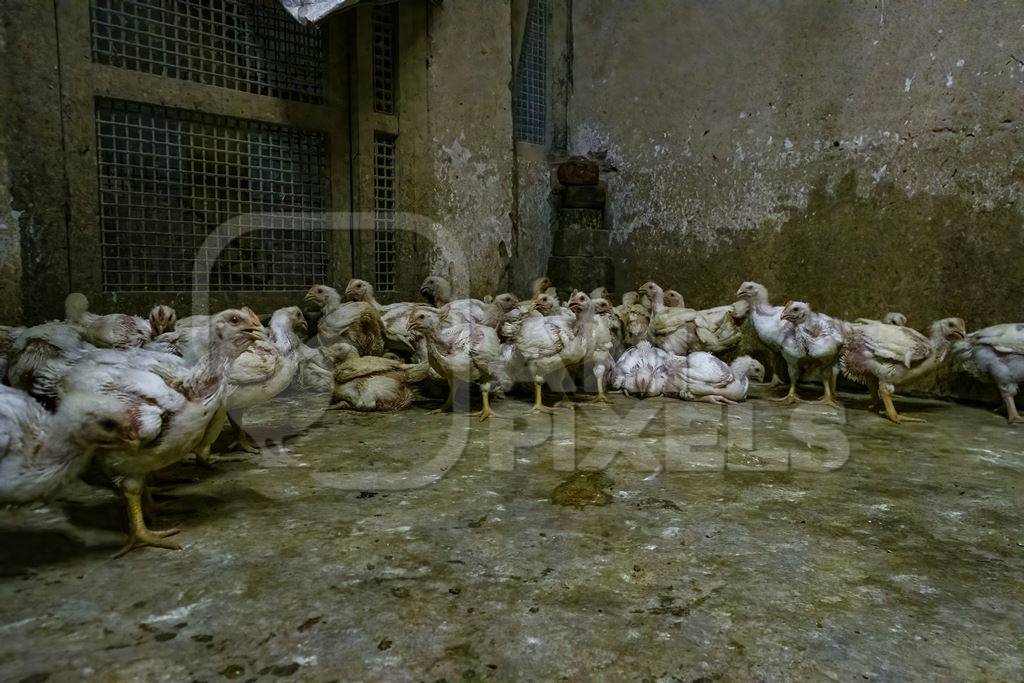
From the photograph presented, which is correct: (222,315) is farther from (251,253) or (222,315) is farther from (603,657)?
(251,253)

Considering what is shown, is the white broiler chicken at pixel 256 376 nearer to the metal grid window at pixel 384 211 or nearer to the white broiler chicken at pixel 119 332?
the white broiler chicken at pixel 119 332

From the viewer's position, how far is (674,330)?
20.5 ft

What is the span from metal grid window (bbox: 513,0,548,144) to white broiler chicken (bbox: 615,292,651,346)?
3291 millimetres

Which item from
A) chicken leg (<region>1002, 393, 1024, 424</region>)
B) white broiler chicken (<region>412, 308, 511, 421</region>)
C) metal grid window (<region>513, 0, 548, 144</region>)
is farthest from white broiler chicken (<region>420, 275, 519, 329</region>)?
chicken leg (<region>1002, 393, 1024, 424</region>)

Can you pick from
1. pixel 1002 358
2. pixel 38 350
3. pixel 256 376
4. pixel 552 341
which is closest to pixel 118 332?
pixel 38 350

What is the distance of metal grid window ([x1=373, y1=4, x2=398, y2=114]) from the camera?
22.3ft

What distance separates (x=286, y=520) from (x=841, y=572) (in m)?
2.27

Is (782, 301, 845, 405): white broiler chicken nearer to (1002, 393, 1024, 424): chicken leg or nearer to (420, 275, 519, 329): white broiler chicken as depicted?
(1002, 393, 1024, 424): chicken leg

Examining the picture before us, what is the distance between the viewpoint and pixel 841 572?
7.68 ft

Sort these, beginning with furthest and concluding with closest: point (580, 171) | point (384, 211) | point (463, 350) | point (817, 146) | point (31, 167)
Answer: point (580, 171), point (384, 211), point (817, 146), point (31, 167), point (463, 350)

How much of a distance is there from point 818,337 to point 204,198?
563 cm

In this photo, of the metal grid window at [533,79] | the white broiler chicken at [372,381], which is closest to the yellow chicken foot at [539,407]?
the white broiler chicken at [372,381]

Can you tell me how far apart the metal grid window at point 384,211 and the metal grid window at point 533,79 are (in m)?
2.21

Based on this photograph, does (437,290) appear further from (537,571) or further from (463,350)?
(537,571)
